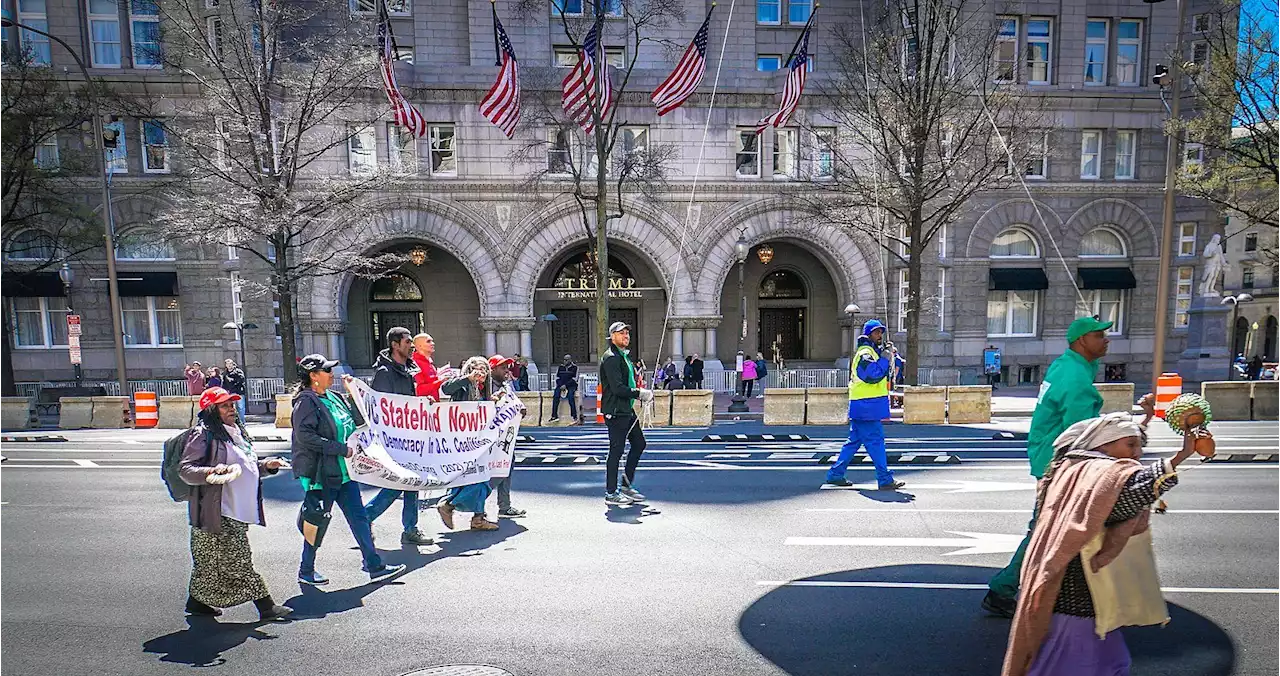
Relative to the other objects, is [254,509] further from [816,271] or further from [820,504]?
[816,271]

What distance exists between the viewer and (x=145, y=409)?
16.2 m

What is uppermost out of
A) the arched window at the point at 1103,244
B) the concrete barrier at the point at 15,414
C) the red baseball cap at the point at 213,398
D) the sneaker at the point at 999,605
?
the arched window at the point at 1103,244

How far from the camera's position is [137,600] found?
17.1 feet

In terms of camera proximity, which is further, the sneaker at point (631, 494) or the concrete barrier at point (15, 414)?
the concrete barrier at point (15, 414)

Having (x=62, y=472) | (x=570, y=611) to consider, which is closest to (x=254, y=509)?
(x=570, y=611)

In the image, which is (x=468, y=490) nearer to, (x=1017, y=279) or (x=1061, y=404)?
(x=1061, y=404)

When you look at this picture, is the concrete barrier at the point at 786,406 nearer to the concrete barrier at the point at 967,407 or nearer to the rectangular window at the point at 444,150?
the concrete barrier at the point at 967,407

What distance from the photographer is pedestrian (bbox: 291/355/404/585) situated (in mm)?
5133

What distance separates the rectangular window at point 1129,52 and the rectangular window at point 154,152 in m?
34.3

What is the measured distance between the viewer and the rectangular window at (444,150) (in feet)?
71.1

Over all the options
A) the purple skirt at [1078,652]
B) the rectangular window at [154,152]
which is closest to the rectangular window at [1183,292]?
the purple skirt at [1078,652]

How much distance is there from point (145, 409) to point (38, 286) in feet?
33.3

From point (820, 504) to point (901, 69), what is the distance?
12918 mm

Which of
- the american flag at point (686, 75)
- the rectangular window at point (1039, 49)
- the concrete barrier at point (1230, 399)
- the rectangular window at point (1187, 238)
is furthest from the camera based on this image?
the rectangular window at point (1187, 238)
